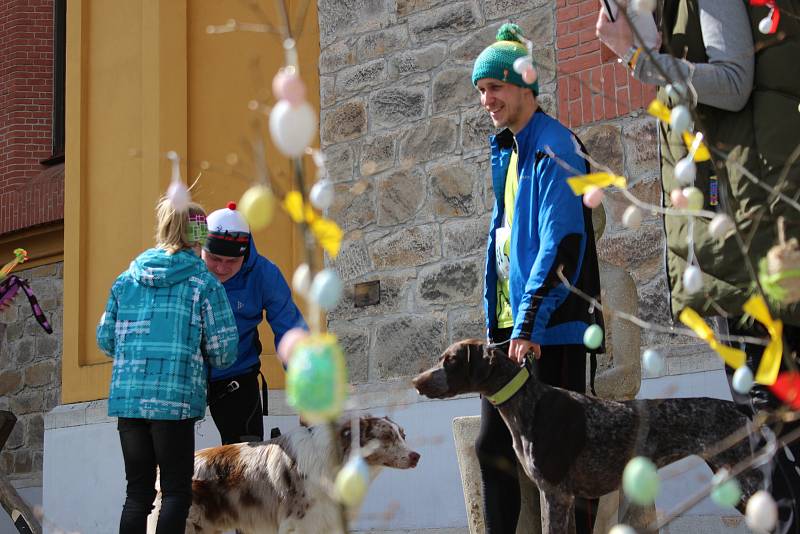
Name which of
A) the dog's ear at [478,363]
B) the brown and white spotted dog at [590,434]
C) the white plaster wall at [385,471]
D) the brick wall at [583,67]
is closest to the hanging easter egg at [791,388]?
the brown and white spotted dog at [590,434]

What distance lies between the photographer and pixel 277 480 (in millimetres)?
4621

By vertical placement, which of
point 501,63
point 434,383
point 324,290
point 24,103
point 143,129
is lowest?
point 434,383

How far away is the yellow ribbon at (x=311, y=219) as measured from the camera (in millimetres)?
1104

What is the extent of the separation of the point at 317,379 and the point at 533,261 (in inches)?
113

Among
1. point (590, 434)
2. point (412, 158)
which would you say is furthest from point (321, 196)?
point (412, 158)

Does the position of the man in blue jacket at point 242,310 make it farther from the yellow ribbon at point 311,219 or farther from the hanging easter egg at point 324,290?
the hanging easter egg at point 324,290

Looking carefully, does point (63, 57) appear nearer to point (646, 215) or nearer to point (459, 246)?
point (459, 246)

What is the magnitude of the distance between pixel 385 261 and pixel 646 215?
1.86 meters

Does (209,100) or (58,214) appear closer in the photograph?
(209,100)

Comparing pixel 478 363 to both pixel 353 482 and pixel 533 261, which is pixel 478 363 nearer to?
pixel 533 261

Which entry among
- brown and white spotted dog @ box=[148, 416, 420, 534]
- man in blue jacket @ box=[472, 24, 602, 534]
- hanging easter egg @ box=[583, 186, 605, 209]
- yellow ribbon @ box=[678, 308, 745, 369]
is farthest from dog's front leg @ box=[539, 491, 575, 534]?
yellow ribbon @ box=[678, 308, 745, 369]

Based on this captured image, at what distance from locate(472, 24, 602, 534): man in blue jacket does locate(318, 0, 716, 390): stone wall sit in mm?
2630

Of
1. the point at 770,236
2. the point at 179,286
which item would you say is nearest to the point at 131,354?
the point at 179,286

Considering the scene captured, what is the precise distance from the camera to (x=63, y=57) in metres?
12.1
